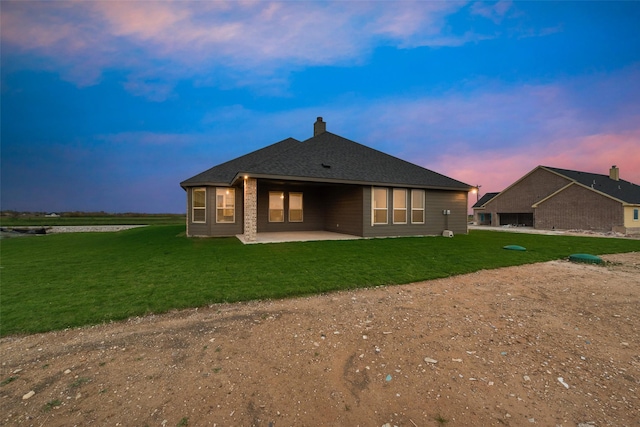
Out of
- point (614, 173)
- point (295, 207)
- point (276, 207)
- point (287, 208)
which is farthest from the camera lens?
point (614, 173)

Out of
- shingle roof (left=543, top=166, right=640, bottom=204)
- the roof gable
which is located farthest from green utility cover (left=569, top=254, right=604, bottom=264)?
shingle roof (left=543, top=166, right=640, bottom=204)

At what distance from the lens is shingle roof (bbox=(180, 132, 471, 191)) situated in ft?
38.3

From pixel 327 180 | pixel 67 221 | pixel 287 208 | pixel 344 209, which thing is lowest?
pixel 67 221

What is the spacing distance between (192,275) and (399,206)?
1093 cm

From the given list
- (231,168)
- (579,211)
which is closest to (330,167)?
(231,168)

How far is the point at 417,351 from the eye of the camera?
2.82m

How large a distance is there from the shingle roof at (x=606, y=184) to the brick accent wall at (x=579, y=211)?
110 centimetres

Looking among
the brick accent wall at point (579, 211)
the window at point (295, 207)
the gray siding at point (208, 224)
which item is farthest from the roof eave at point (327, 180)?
the brick accent wall at point (579, 211)

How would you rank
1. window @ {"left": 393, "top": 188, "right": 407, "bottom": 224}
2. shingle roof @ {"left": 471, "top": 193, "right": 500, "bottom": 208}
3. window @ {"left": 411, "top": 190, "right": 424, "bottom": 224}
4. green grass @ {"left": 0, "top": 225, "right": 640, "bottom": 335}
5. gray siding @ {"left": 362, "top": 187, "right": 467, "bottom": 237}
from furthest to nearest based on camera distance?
shingle roof @ {"left": 471, "top": 193, "right": 500, "bottom": 208}
window @ {"left": 411, "top": 190, "right": 424, "bottom": 224}
window @ {"left": 393, "top": 188, "right": 407, "bottom": 224}
gray siding @ {"left": 362, "top": 187, "right": 467, "bottom": 237}
green grass @ {"left": 0, "top": 225, "right": 640, "bottom": 335}

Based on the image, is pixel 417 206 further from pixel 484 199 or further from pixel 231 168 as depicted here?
pixel 484 199

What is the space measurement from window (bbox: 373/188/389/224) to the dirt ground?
9054 millimetres

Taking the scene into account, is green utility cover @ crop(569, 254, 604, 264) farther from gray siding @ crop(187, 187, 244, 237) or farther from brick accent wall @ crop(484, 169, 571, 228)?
brick accent wall @ crop(484, 169, 571, 228)

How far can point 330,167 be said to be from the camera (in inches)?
507

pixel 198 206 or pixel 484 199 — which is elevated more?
pixel 484 199
